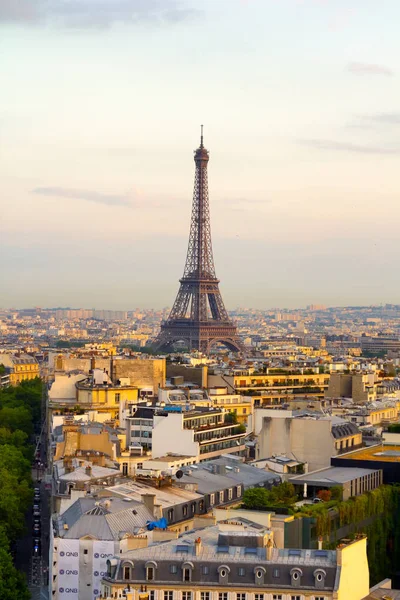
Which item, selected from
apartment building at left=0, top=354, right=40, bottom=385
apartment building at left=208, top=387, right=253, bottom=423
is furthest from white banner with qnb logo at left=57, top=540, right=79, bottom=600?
apartment building at left=0, top=354, right=40, bottom=385

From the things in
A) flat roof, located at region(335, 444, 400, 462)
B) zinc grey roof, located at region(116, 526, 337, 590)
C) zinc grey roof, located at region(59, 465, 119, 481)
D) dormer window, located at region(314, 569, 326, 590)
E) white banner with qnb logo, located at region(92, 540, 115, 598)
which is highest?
flat roof, located at region(335, 444, 400, 462)

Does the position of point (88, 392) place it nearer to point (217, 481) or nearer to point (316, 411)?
point (316, 411)

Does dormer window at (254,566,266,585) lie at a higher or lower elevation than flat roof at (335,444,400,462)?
lower

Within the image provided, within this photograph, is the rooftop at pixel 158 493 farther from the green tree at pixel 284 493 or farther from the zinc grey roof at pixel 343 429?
the zinc grey roof at pixel 343 429

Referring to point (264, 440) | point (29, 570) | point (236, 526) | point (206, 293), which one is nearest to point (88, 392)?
point (264, 440)

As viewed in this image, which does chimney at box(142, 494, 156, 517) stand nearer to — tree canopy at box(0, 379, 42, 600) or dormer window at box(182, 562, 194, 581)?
tree canopy at box(0, 379, 42, 600)
